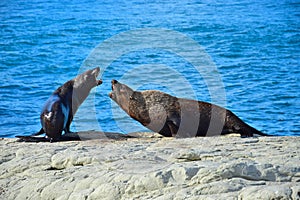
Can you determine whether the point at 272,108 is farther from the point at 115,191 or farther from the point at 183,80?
the point at 115,191

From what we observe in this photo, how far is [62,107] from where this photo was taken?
880 cm

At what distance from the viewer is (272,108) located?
13617mm

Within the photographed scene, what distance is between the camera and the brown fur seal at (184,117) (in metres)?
8.04

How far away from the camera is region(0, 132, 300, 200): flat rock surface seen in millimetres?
4922

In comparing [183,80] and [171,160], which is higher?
[171,160]

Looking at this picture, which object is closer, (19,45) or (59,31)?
(19,45)

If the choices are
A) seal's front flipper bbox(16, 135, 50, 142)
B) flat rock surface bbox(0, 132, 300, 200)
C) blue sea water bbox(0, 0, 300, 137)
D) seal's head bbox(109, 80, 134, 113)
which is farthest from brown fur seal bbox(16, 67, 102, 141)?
blue sea water bbox(0, 0, 300, 137)

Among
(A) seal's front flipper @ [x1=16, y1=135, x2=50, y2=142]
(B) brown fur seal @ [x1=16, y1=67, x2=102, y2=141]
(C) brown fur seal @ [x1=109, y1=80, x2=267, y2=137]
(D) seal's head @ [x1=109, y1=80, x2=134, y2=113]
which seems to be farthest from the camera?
(D) seal's head @ [x1=109, y1=80, x2=134, y2=113]

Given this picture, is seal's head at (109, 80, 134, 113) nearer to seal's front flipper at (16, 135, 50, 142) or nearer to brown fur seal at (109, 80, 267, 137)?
brown fur seal at (109, 80, 267, 137)

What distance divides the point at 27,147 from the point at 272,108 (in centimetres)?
774

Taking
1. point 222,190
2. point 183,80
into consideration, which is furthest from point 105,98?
point 222,190

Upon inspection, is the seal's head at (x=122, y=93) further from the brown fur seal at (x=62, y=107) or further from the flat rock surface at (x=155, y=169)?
the flat rock surface at (x=155, y=169)

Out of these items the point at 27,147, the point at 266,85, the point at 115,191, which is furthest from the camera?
the point at 266,85

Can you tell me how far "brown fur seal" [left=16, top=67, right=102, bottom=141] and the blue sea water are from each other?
200cm
